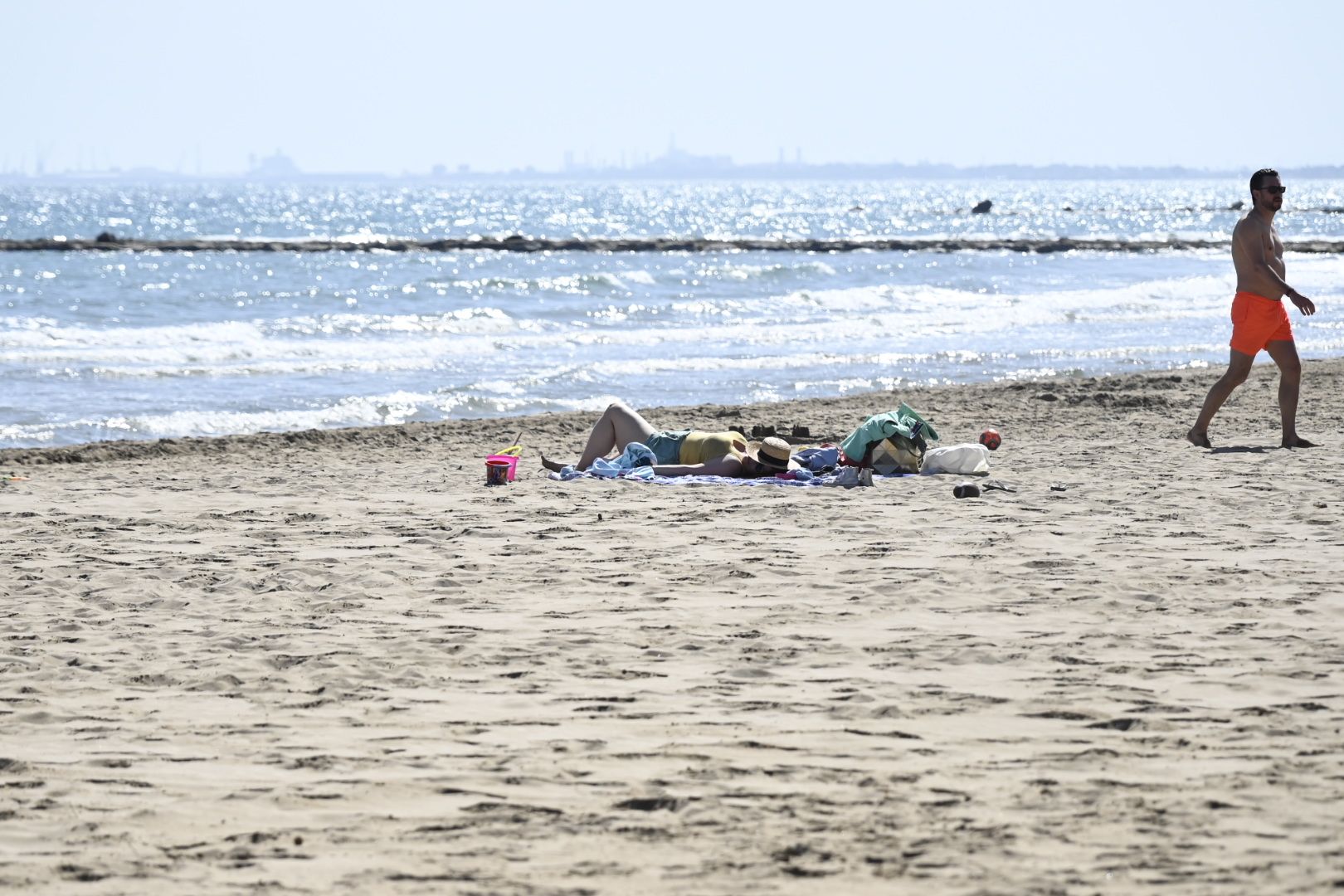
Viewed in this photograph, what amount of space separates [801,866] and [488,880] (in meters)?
0.65

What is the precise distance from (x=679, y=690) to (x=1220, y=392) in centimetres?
620

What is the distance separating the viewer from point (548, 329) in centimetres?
2269

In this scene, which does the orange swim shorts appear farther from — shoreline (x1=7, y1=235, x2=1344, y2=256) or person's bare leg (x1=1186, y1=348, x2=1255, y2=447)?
shoreline (x1=7, y1=235, x2=1344, y2=256)

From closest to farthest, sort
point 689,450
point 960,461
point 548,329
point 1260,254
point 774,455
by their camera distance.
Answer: point 774,455 < point 960,461 < point 689,450 < point 1260,254 < point 548,329

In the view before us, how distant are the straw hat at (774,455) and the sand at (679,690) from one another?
1.09 ft

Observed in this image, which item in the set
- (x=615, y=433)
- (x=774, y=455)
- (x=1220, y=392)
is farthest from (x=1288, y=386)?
(x=615, y=433)

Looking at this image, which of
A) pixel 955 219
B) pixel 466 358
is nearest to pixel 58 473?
pixel 466 358

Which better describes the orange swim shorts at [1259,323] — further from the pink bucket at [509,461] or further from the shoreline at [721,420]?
the pink bucket at [509,461]

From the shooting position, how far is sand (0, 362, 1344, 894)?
3248 mm

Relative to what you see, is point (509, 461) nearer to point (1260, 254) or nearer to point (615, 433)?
point (615, 433)

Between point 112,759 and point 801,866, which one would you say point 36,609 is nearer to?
point 112,759

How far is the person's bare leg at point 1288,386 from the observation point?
923 cm

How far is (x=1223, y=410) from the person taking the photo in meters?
11.5

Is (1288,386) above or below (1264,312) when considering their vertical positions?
below
